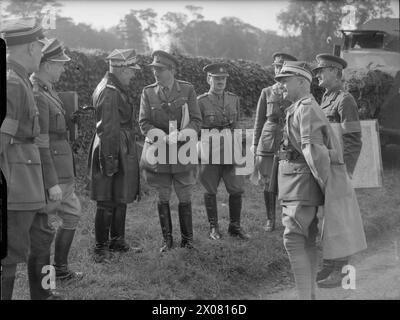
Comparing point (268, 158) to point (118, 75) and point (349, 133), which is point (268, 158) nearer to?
point (349, 133)

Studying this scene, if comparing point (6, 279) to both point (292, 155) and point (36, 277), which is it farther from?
point (292, 155)

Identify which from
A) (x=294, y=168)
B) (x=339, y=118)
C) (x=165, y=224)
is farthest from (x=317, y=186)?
(x=165, y=224)

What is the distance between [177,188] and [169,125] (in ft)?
2.27

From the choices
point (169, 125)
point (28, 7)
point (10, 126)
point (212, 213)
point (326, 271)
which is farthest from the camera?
point (28, 7)

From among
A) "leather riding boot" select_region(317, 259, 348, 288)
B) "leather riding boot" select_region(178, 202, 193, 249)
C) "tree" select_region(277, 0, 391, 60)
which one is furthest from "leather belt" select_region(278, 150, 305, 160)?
"tree" select_region(277, 0, 391, 60)

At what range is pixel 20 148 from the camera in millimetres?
3482

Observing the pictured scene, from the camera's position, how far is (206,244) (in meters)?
5.52

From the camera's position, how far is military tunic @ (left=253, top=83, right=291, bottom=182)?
6.25 meters

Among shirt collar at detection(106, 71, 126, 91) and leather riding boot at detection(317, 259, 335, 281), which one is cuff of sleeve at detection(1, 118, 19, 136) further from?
leather riding boot at detection(317, 259, 335, 281)

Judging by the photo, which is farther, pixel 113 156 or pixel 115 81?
pixel 115 81

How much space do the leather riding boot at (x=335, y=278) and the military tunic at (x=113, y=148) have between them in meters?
2.10

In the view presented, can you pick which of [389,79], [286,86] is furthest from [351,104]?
[389,79]

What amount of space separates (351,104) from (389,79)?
537cm
